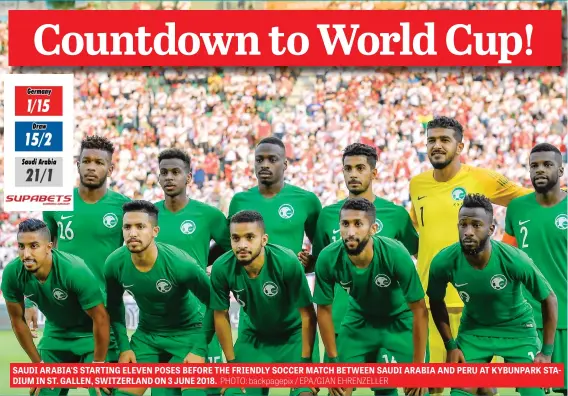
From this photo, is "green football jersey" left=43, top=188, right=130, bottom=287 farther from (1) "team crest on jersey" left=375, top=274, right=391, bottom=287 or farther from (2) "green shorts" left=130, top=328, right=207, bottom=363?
(1) "team crest on jersey" left=375, top=274, right=391, bottom=287

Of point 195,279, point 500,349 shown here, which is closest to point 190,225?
point 195,279

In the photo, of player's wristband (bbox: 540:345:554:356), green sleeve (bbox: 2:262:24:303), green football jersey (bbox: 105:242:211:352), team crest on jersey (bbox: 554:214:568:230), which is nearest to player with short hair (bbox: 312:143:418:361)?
green football jersey (bbox: 105:242:211:352)

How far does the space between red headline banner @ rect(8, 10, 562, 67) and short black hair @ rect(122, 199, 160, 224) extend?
44.9 inches

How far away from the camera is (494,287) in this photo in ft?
18.2

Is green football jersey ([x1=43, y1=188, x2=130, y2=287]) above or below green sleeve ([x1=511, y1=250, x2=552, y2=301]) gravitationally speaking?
above

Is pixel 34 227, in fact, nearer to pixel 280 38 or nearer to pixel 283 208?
pixel 283 208

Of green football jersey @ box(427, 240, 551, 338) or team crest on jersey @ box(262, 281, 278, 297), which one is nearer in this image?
green football jersey @ box(427, 240, 551, 338)

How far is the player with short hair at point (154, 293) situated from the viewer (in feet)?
18.8

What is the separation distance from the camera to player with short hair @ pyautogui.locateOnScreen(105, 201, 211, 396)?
225 inches

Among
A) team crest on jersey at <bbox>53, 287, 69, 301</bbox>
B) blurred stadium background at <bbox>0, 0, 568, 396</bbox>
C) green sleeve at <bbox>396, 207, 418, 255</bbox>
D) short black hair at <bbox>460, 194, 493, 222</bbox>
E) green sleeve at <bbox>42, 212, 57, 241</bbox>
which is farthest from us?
blurred stadium background at <bbox>0, 0, 568, 396</bbox>

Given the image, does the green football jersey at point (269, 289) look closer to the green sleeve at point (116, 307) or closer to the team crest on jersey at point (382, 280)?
the team crest on jersey at point (382, 280)

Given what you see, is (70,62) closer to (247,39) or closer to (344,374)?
(247,39)

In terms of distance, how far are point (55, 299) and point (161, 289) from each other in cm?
72

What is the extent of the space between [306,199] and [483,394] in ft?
5.56
